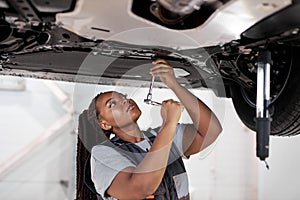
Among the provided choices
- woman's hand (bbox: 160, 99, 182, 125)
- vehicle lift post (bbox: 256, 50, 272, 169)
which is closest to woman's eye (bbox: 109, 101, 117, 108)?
woman's hand (bbox: 160, 99, 182, 125)

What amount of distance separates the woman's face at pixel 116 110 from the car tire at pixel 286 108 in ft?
1.64

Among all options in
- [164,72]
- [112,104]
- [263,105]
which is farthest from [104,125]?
[263,105]

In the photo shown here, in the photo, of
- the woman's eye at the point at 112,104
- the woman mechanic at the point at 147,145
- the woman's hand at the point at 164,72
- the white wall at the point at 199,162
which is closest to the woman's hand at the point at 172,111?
the woman mechanic at the point at 147,145

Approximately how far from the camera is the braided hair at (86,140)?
1.89 metres

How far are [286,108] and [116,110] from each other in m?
0.64

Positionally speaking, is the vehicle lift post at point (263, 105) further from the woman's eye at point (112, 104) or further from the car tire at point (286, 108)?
the woman's eye at point (112, 104)

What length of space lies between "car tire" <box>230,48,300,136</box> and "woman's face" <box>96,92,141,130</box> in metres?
0.50

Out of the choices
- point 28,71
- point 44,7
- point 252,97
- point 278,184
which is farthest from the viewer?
point 278,184

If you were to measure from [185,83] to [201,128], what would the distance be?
39 centimetres

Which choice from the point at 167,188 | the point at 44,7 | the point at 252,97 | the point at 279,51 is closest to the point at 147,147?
the point at 167,188

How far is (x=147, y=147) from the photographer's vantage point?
1.78 m

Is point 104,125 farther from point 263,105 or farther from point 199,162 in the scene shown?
point 199,162

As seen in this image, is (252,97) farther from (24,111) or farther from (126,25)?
(24,111)

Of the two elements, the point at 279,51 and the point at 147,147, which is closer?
the point at 279,51
